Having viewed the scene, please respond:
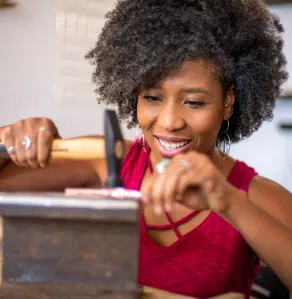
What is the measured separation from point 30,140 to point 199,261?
19.3 inches

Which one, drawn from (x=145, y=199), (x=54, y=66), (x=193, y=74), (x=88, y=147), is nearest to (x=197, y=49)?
(x=193, y=74)

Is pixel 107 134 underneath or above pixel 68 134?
above

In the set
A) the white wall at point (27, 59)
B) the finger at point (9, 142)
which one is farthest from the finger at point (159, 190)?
the white wall at point (27, 59)

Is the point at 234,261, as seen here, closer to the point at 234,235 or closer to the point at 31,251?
the point at 234,235

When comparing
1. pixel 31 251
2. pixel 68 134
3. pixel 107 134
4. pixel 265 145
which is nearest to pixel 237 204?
pixel 107 134

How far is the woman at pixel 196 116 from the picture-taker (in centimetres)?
118

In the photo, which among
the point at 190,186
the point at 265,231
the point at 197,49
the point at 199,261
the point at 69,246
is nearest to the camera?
the point at 69,246

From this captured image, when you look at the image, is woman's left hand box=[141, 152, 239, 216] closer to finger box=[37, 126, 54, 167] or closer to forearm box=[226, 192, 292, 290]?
forearm box=[226, 192, 292, 290]

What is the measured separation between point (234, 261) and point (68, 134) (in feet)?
4.89

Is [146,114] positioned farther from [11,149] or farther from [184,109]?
[11,149]

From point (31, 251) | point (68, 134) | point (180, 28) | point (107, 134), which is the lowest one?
point (68, 134)

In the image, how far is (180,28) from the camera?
1221mm

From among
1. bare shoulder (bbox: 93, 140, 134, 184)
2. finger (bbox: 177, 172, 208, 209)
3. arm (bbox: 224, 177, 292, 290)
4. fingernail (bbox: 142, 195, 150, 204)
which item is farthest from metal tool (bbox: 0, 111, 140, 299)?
bare shoulder (bbox: 93, 140, 134, 184)

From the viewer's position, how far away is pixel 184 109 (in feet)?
3.96
